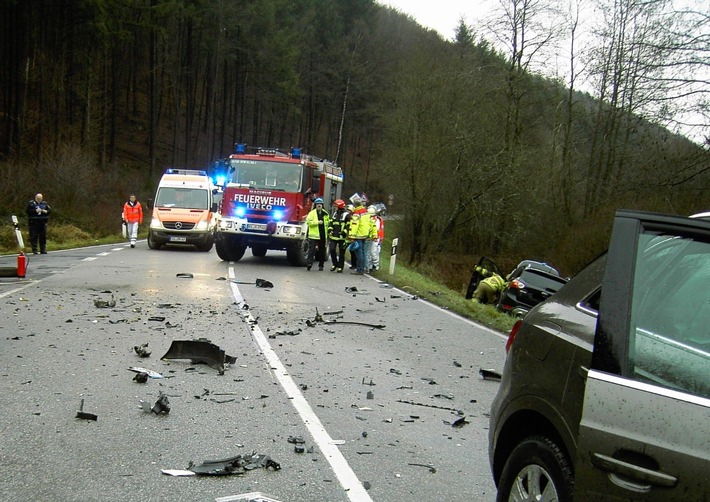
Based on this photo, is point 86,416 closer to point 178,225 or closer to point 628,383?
point 628,383

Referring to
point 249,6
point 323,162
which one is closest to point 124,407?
point 323,162

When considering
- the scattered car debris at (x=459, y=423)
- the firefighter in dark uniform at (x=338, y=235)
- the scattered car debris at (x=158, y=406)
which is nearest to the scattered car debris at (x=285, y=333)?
the scattered car debris at (x=158, y=406)

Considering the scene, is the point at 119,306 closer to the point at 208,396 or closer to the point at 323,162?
the point at 208,396

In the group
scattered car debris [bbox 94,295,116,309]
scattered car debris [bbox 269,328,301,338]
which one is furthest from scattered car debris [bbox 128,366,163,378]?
scattered car debris [bbox 94,295,116,309]

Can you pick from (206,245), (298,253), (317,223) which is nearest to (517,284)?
(317,223)

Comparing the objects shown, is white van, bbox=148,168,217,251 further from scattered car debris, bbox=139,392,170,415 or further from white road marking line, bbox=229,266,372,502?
scattered car debris, bbox=139,392,170,415

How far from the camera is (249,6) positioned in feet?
165

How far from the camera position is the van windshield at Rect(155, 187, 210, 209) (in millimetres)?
26078

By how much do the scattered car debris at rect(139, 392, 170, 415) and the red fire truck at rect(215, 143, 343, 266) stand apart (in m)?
14.3

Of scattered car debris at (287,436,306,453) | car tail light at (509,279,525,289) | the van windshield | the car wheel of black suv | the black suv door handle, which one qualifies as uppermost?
the van windshield

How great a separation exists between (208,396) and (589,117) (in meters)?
27.9

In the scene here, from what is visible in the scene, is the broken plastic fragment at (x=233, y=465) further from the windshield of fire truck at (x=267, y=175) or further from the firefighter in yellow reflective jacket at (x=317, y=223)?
the windshield of fire truck at (x=267, y=175)

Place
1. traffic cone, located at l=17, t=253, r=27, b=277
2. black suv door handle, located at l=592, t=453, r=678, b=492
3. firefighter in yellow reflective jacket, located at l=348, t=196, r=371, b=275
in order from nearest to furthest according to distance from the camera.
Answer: black suv door handle, located at l=592, t=453, r=678, b=492, traffic cone, located at l=17, t=253, r=27, b=277, firefighter in yellow reflective jacket, located at l=348, t=196, r=371, b=275

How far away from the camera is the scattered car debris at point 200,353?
8.01 m
